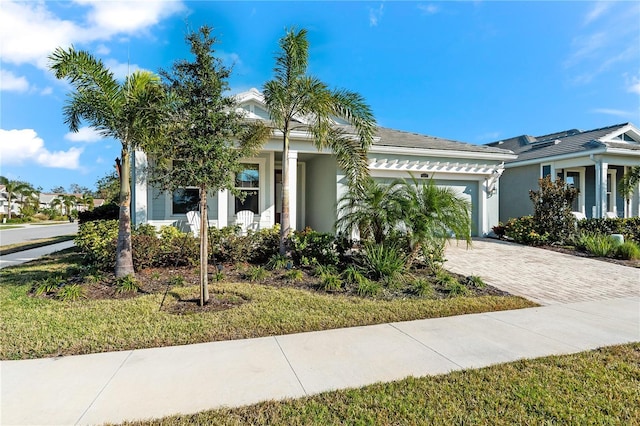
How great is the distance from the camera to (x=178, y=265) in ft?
27.7

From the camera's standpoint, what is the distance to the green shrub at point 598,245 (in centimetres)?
1090

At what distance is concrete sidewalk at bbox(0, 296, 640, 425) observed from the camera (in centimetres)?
284

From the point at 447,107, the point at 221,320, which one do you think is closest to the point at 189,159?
the point at 221,320

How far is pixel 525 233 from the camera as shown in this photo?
1328cm

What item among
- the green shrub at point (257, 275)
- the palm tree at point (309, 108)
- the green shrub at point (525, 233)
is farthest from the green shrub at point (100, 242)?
the green shrub at point (525, 233)

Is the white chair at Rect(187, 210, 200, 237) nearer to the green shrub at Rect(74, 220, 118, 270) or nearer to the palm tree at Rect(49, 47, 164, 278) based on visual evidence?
the green shrub at Rect(74, 220, 118, 270)

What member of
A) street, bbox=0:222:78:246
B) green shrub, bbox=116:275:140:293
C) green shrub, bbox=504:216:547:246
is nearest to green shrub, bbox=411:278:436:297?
green shrub, bbox=116:275:140:293

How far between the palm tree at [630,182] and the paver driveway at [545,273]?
725 centimetres

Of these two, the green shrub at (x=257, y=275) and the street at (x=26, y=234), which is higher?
the green shrub at (x=257, y=275)

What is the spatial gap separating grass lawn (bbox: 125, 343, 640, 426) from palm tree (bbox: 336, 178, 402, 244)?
434 centimetres

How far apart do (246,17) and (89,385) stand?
29.2 feet

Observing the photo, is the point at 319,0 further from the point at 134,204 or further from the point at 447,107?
the point at 447,107

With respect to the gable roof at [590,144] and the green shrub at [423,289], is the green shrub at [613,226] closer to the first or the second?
the gable roof at [590,144]

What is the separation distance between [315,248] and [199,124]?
426 cm
